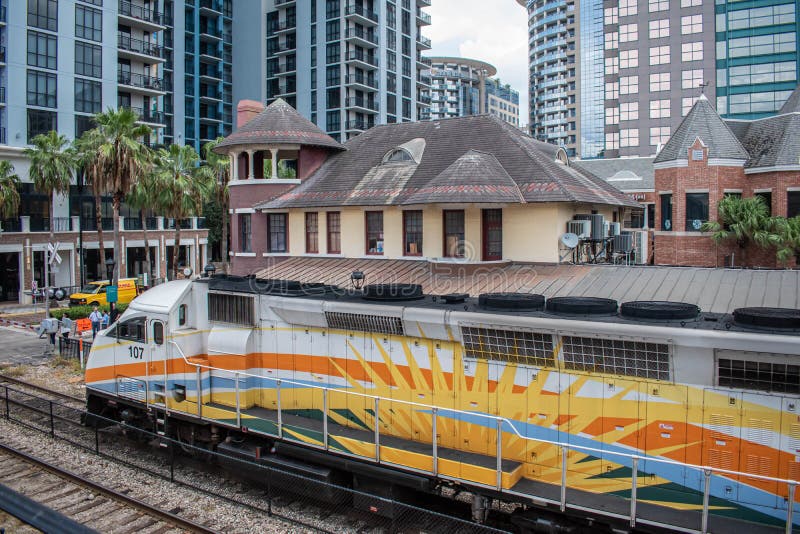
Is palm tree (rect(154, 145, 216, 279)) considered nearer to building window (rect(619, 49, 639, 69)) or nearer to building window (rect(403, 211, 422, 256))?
building window (rect(403, 211, 422, 256))

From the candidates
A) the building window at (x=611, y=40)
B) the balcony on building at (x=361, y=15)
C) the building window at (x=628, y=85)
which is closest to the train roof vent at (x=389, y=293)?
the balcony on building at (x=361, y=15)

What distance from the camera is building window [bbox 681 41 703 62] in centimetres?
8119

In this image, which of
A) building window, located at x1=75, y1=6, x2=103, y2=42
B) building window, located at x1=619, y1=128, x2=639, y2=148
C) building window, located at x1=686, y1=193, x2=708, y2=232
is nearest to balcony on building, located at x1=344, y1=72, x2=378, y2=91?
building window, located at x1=75, y1=6, x2=103, y2=42

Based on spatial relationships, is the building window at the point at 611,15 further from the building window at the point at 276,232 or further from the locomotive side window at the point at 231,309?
the locomotive side window at the point at 231,309

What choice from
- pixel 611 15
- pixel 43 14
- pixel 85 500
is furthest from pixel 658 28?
pixel 85 500

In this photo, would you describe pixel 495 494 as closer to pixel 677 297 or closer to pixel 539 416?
pixel 539 416

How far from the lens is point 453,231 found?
2362cm

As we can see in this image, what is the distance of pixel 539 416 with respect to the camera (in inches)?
472

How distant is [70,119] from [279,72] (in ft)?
135

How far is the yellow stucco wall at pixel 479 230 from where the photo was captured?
71.9 feet

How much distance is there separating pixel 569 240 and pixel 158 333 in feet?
46.0

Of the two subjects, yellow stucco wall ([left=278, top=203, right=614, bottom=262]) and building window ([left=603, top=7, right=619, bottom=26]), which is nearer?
yellow stucco wall ([left=278, top=203, right=614, bottom=262])

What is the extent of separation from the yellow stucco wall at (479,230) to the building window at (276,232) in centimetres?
382

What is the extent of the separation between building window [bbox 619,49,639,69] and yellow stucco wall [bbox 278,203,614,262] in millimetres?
69841
